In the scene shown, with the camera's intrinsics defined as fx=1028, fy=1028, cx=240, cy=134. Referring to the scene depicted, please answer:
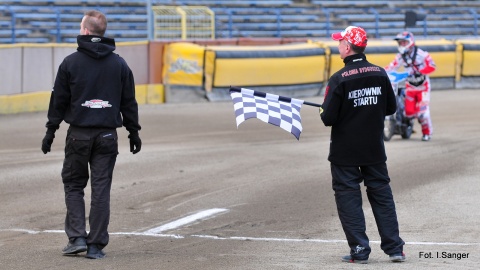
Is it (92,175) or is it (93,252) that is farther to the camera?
(92,175)

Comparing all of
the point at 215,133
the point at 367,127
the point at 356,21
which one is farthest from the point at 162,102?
the point at 367,127

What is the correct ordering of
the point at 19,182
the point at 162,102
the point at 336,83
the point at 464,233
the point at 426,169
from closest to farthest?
the point at 336,83, the point at 464,233, the point at 19,182, the point at 426,169, the point at 162,102

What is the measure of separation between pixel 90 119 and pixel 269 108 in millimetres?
1480

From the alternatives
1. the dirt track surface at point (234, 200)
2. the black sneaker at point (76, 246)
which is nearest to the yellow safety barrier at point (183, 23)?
the dirt track surface at point (234, 200)

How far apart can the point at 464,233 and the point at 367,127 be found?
75.4 inches

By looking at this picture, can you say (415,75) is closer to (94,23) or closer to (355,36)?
(355,36)

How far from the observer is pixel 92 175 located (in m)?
7.98

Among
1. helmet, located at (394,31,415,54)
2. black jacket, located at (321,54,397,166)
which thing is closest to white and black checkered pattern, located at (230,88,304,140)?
black jacket, located at (321,54,397,166)

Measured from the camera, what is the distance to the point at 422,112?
16.9 m

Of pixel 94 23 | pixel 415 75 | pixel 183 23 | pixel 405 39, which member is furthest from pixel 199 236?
pixel 183 23

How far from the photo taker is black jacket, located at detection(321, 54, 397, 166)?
297 inches

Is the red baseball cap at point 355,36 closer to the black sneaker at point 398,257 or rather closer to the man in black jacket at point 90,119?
the black sneaker at point 398,257

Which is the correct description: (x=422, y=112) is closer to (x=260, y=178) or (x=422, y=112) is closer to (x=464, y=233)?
(x=260, y=178)

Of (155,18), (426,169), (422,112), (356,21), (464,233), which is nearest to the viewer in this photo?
(464,233)
